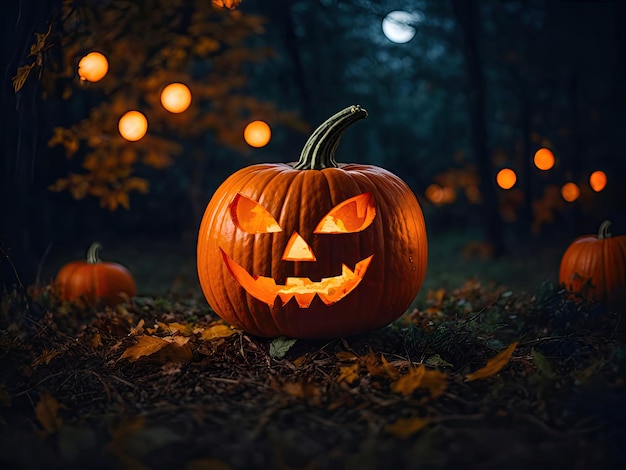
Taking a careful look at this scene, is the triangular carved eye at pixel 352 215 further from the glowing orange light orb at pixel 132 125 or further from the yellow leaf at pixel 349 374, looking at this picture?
the glowing orange light orb at pixel 132 125

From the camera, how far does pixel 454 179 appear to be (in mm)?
7348

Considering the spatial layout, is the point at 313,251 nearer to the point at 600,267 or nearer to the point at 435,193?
the point at 600,267

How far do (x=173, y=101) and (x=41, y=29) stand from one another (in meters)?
1.25

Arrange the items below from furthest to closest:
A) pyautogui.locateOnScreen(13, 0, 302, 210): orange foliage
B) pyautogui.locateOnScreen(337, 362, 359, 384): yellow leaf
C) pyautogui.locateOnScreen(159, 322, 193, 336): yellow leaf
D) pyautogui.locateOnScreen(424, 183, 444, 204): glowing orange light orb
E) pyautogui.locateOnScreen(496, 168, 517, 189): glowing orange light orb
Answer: pyautogui.locateOnScreen(424, 183, 444, 204): glowing orange light orb < pyautogui.locateOnScreen(496, 168, 517, 189): glowing orange light orb < pyautogui.locateOnScreen(13, 0, 302, 210): orange foliage < pyautogui.locateOnScreen(159, 322, 193, 336): yellow leaf < pyautogui.locateOnScreen(337, 362, 359, 384): yellow leaf

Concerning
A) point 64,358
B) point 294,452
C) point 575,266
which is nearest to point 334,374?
point 294,452

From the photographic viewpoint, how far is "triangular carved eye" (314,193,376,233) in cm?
231

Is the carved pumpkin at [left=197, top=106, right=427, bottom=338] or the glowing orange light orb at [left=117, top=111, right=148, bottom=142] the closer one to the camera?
the carved pumpkin at [left=197, top=106, right=427, bottom=338]

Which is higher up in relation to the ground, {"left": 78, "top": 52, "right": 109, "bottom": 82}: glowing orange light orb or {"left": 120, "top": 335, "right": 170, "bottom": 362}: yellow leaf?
{"left": 78, "top": 52, "right": 109, "bottom": 82}: glowing orange light orb

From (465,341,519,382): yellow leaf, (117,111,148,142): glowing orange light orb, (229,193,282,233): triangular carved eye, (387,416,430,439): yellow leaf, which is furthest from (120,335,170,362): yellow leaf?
(117,111,148,142): glowing orange light orb

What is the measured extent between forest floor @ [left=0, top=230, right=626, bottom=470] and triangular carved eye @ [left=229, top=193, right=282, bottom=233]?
46cm

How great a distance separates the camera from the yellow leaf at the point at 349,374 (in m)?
2.08

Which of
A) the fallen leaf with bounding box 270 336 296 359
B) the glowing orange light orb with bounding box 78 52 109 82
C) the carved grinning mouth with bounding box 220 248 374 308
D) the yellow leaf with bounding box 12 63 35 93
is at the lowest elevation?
the fallen leaf with bounding box 270 336 296 359

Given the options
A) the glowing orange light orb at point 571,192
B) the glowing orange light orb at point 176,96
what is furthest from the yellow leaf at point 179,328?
the glowing orange light orb at point 571,192

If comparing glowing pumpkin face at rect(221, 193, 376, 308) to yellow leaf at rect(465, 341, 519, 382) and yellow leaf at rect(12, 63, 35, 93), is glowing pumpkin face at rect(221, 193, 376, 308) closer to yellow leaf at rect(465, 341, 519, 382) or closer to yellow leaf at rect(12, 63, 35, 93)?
yellow leaf at rect(465, 341, 519, 382)
